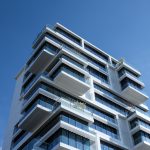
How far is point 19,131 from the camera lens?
40906 mm

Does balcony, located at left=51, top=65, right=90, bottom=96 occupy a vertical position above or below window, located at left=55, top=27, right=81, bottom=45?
below

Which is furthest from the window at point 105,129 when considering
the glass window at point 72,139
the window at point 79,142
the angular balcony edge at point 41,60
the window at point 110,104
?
the angular balcony edge at point 41,60

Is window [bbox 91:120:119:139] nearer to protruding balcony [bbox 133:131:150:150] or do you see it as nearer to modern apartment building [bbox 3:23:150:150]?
modern apartment building [bbox 3:23:150:150]

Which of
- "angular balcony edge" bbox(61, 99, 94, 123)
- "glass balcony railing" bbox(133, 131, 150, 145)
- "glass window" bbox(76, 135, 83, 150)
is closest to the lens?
"glass window" bbox(76, 135, 83, 150)

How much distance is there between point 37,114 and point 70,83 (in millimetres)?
6338

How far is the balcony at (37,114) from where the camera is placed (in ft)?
120

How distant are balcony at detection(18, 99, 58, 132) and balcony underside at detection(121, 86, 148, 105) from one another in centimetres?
1383

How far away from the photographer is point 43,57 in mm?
44875

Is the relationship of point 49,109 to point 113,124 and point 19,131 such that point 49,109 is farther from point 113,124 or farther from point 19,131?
point 113,124

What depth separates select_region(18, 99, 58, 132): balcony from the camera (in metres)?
36.7

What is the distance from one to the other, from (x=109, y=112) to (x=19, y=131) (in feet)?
39.9

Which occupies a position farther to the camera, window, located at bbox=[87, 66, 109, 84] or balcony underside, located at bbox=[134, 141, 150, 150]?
window, located at bbox=[87, 66, 109, 84]

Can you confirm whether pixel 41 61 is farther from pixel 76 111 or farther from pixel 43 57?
pixel 76 111

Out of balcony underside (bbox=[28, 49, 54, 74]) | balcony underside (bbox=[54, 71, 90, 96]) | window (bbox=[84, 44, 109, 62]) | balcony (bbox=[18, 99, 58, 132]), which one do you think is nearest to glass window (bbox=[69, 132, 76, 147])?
balcony (bbox=[18, 99, 58, 132])
